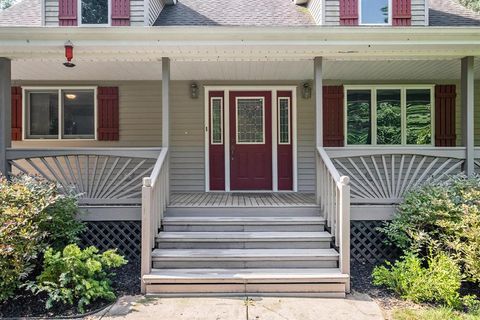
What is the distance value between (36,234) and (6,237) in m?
0.27

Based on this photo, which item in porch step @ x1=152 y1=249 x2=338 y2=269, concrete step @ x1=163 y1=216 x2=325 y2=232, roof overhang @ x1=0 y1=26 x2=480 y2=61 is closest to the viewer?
porch step @ x1=152 y1=249 x2=338 y2=269

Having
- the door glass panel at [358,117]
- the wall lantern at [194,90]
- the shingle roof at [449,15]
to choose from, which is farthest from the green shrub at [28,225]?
the shingle roof at [449,15]

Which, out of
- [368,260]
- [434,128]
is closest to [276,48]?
[368,260]

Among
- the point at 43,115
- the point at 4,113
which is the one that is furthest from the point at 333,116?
the point at 43,115

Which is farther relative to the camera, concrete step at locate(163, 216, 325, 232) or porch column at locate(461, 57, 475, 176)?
porch column at locate(461, 57, 475, 176)

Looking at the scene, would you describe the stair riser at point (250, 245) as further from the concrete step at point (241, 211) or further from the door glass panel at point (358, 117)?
the door glass panel at point (358, 117)

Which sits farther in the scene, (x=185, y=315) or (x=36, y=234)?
(x=36, y=234)

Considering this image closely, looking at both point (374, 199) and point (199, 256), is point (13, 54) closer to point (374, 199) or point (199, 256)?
point (199, 256)

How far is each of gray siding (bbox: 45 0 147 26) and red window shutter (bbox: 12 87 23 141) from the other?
5.13 ft

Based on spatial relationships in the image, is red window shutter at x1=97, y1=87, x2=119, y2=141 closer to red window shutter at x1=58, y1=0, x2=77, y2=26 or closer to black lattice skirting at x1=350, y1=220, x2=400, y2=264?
red window shutter at x1=58, y1=0, x2=77, y2=26

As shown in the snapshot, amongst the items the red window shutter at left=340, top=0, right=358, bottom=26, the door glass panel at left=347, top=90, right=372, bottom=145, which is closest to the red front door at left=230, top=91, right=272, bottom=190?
the door glass panel at left=347, top=90, right=372, bottom=145

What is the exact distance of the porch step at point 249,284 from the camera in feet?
12.7

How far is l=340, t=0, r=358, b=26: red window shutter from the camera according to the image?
6207 millimetres

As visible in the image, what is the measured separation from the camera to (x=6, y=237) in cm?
359
